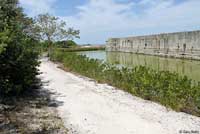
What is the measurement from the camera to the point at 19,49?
32.1ft

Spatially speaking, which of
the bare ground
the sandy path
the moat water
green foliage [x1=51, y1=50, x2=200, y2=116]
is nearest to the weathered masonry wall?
the moat water

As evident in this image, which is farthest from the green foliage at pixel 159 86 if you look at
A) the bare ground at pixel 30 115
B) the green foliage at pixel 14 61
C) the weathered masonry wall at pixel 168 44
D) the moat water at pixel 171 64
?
the weathered masonry wall at pixel 168 44

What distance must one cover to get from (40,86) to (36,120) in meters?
5.18

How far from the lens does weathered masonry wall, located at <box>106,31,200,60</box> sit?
33906 mm

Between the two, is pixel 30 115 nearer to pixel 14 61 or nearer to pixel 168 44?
pixel 14 61

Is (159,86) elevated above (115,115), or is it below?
above

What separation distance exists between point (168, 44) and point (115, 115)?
3472 centimetres

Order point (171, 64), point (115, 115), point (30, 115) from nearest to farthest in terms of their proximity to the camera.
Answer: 1. point (115, 115)
2. point (30, 115)
3. point (171, 64)

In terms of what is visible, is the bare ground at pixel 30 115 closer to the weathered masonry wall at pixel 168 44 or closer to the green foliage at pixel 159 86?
the green foliage at pixel 159 86

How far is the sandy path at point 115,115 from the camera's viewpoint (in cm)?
638

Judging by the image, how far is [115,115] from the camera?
7.52 m

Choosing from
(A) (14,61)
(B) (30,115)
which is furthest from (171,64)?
(B) (30,115)

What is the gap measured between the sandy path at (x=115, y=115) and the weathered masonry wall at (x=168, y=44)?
24518 mm

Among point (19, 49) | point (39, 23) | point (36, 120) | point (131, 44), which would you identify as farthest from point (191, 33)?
point (36, 120)
